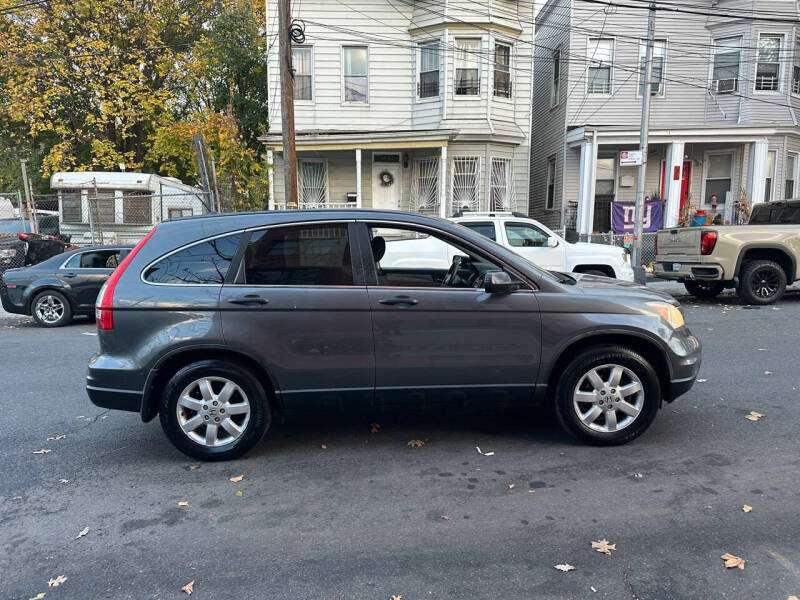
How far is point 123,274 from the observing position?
397cm

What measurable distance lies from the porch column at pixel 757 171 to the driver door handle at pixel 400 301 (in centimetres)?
1666

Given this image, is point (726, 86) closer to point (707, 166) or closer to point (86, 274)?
point (707, 166)

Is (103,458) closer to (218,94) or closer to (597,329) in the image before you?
(597,329)

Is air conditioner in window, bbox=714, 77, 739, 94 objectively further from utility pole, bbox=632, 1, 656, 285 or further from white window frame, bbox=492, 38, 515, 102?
white window frame, bbox=492, 38, 515, 102

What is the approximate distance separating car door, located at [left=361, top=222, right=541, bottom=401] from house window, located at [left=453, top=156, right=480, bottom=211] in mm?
12811

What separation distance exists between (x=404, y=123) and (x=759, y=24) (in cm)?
1125

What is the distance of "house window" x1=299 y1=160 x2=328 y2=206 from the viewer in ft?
56.4

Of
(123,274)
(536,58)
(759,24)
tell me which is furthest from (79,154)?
(759,24)

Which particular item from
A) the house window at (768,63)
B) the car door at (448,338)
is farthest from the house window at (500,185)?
the car door at (448,338)

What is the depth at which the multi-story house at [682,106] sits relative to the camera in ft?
55.0

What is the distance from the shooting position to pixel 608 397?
4129mm

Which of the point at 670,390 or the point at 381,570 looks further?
the point at 670,390

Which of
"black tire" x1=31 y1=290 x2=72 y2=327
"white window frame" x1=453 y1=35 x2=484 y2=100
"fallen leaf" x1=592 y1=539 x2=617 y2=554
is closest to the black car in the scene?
"black tire" x1=31 y1=290 x2=72 y2=327

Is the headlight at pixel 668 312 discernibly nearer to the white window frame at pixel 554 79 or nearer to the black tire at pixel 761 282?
the black tire at pixel 761 282
